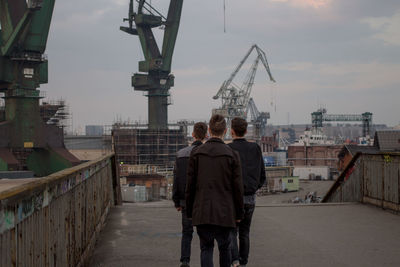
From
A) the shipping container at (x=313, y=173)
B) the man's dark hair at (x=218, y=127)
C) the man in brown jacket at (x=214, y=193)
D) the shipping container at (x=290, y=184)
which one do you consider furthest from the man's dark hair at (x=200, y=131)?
the shipping container at (x=313, y=173)

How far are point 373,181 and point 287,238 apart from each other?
15.0 ft

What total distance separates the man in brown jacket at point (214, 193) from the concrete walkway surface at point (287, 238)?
7.11ft

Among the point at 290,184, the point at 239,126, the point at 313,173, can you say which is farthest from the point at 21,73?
the point at 313,173

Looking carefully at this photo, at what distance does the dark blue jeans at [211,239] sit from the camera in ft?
16.4

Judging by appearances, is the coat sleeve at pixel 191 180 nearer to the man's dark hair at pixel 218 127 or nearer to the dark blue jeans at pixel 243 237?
the man's dark hair at pixel 218 127

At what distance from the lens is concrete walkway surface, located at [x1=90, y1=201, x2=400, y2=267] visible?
7.27 metres

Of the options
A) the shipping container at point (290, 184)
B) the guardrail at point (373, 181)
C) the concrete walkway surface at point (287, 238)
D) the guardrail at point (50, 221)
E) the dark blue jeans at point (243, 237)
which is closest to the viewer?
the guardrail at point (50, 221)

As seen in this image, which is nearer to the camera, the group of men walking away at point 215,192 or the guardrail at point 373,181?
the group of men walking away at point 215,192

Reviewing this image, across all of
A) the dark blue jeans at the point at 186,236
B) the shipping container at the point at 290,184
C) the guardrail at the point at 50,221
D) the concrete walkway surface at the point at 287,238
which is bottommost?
the shipping container at the point at 290,184

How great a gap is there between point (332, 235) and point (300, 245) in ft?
3.50

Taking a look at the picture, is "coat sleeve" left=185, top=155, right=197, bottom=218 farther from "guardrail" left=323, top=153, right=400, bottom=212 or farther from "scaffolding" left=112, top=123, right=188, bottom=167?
"scaffolding" left=112, top=123, right=188, bottom=167

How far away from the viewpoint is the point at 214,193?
194 inches

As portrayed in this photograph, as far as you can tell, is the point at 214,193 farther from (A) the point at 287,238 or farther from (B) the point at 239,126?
(A) the point at 287,238

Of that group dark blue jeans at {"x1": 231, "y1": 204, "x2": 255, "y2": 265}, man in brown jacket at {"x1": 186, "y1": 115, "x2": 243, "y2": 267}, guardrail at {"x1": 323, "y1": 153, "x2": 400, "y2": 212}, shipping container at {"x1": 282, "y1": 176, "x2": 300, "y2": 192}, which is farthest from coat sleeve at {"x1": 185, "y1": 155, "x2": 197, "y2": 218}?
shipping container at {"x1": 282, "y1": 176, "x2": 300, "y2": 192}
